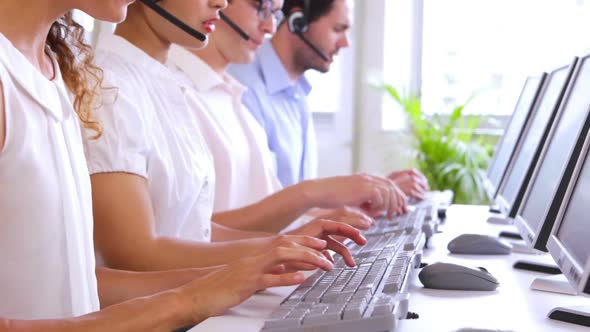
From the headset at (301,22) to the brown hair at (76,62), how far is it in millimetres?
1607

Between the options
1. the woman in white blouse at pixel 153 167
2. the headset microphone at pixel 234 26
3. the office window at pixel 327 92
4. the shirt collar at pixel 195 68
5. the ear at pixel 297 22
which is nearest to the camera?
the woman in white blouse at pixel 153 167

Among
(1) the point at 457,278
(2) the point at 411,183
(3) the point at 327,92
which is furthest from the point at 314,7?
(1) the point at 457,278

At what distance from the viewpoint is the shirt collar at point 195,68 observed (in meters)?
2.11

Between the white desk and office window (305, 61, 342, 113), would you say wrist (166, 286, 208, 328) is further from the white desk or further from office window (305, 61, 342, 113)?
office window (305, 61, 342, 113)

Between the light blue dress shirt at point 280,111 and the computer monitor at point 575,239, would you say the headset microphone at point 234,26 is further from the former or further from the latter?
the computer monitor at point 575,239

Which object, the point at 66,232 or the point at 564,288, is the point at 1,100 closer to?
the point at 66,232

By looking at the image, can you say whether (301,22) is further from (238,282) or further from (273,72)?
(238,282)

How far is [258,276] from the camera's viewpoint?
3.35ft

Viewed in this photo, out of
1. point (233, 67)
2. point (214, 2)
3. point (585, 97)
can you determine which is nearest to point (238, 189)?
point (214, 2)

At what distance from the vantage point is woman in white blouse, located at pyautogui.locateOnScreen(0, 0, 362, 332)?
1002 mm

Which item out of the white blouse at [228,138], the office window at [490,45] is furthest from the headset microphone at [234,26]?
the office window at [490,45]

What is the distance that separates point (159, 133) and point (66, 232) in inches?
18.8

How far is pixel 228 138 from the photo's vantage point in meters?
2.09

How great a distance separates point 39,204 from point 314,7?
210cm
